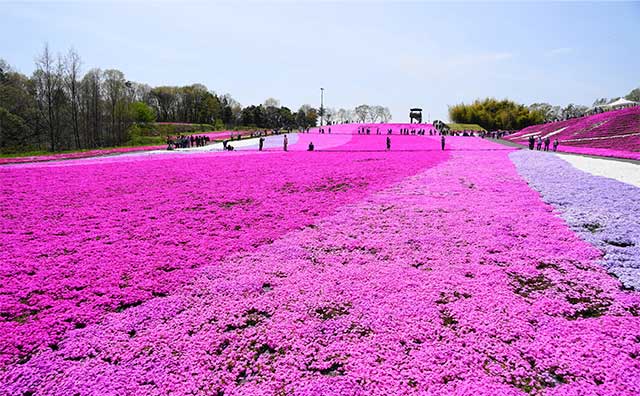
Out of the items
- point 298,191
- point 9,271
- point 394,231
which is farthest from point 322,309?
point 298,191

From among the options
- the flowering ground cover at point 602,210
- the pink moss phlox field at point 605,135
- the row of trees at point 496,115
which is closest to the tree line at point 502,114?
the row of trees at point 496,115

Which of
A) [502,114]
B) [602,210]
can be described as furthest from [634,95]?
[602,210]

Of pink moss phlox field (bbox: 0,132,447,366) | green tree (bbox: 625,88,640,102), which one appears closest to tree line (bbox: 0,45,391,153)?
pink moss phlox field (bbox: 0,132,447,366)

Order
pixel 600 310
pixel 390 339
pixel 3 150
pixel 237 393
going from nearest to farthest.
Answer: pixel 237 393 → pixel 390 339 → pixel 600 310 → pixel 3 150

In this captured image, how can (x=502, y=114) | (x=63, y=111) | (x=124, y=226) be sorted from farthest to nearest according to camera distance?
(x=502, y=114) → (x=63, y=111) → (x=124, y=226)

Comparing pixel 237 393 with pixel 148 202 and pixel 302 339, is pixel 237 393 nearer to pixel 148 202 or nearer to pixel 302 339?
pixel 302 339

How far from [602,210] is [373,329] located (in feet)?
34.0

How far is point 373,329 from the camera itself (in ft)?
17.2

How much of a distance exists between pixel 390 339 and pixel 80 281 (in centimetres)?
607

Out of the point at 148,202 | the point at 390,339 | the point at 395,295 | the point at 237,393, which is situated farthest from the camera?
the point at 148,202

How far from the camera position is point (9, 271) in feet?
23.8

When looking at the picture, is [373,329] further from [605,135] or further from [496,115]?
[496,115]

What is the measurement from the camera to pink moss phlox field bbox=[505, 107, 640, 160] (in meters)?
29.9

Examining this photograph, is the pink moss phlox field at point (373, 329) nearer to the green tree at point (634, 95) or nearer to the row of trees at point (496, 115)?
the row of trees at point (496, 115)
